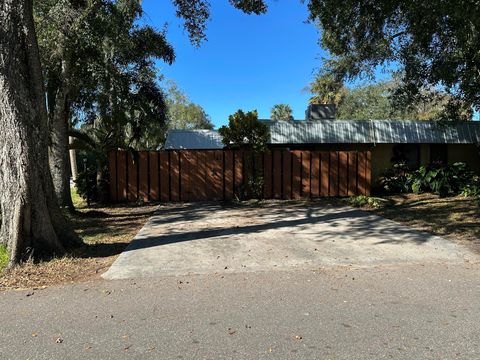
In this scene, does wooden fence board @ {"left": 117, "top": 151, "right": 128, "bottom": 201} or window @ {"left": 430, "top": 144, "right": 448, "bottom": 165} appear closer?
wooden fence board @ {"left": 117, "top": 151, "right": 128, "bottom": 201}

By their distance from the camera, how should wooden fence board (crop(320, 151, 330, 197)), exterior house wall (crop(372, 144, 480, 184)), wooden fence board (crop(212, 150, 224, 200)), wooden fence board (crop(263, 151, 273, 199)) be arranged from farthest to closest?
1. exterior house wall (crop(372, 144, 480, 184))
2. wooden fence board (crop(320, 151, 330, 197))
3. wooden fence board (crop(263, 151, 273, 199))
4. wooden fence board (crop(212, 150, 224, 200))

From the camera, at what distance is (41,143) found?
6.34 meters

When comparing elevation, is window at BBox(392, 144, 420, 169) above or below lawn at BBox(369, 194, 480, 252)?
above

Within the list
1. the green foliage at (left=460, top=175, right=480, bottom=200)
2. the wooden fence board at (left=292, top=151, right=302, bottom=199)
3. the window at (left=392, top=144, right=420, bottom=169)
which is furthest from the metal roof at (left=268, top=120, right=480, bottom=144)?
the green foliage at (left=460, top=175, right=480, bottom=200)

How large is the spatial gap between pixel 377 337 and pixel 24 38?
594 centimetres

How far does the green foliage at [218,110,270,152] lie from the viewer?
48.1 feet

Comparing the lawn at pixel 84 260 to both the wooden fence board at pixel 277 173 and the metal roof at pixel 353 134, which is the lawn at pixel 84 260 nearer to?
the wooden fence board at pixel 277 173

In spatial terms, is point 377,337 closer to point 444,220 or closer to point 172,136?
point 444,220

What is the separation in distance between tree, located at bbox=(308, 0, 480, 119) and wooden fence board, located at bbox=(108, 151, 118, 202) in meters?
8.03

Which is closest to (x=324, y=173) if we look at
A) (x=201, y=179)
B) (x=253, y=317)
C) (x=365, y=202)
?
(x=365, y=202)

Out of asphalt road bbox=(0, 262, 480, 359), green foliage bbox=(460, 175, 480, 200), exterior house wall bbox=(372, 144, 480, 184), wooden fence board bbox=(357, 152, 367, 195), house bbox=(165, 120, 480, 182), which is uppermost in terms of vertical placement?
house bbox=(165, 120, 480, 182)

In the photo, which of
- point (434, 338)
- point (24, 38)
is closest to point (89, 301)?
point (434, 338)

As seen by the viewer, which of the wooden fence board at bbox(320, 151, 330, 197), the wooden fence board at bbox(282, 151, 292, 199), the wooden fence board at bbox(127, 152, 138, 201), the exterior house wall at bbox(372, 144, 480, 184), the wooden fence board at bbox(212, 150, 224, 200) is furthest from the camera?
the exterior house wall at bbox(372, 144, 480, 184)

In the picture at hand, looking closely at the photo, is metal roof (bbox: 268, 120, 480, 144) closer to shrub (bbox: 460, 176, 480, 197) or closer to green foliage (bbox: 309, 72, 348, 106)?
shrub (bbox: 460, 176, 480, 197)
